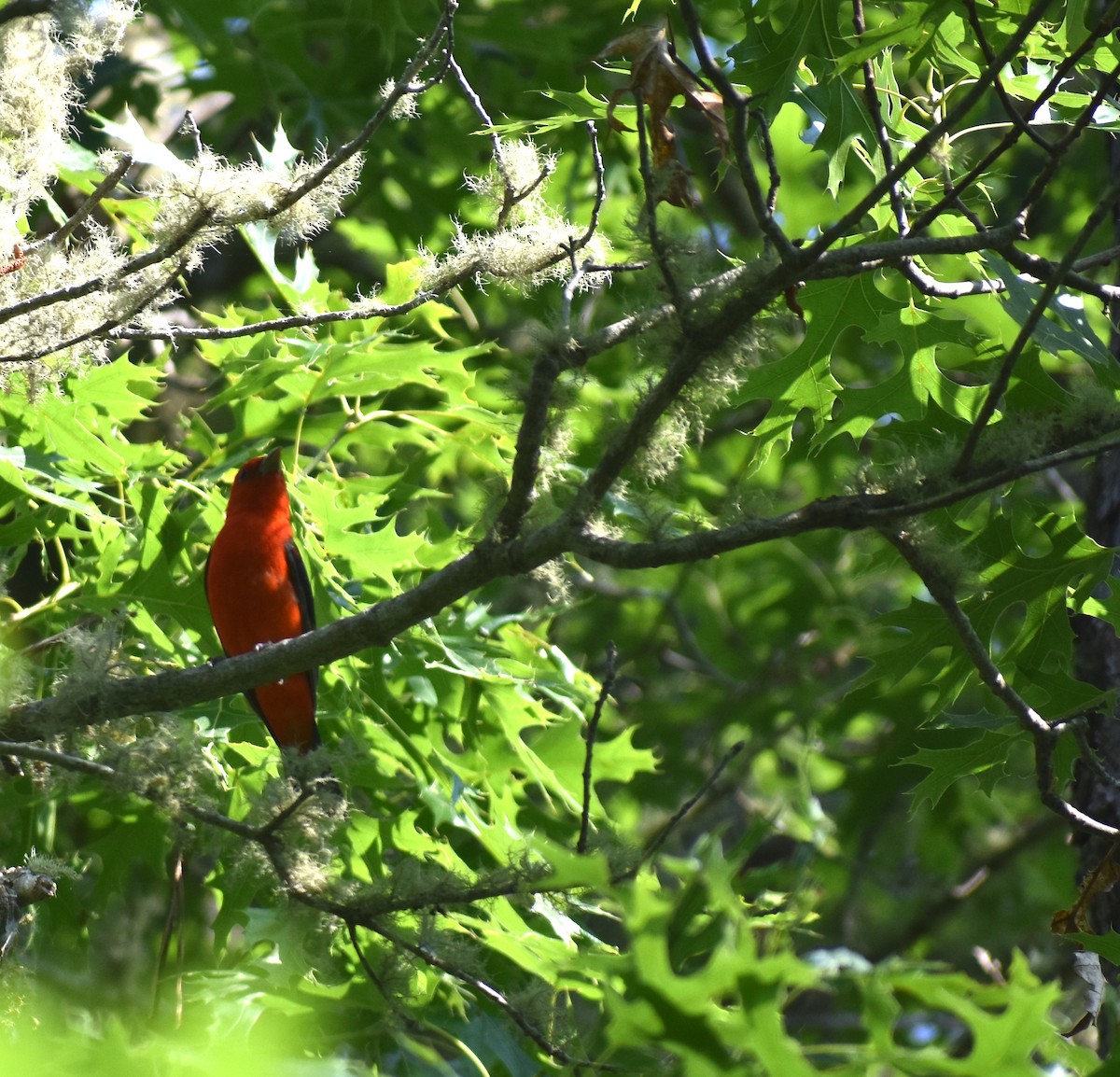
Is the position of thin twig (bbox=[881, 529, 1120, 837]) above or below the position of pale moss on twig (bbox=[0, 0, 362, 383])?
below

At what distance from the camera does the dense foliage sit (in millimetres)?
2268

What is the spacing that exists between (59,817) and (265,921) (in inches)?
87.6

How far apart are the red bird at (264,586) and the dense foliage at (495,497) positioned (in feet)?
0.55

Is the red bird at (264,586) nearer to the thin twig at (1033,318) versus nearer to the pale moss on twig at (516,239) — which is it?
the pale moss on twig at (516,239)

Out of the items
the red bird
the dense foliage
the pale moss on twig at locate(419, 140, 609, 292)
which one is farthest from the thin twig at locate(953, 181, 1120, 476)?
the red bird

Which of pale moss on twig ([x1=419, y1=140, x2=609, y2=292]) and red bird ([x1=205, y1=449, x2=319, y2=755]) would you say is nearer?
pale moss on twig ([x1=419, y1=140, x2=609, y2=292])

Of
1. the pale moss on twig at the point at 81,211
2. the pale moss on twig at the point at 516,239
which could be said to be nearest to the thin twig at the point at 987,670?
the pale moss on twig at the point at 516,239

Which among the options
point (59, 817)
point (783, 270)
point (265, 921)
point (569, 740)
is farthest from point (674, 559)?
point (59, 817)

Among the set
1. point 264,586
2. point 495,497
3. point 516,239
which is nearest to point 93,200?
point 516,239

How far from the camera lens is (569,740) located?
164 inches

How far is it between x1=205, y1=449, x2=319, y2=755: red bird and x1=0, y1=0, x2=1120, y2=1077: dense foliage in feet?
0.55

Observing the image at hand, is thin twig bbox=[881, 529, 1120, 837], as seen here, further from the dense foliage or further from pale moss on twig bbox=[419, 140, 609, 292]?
pale moss on twig bbox=[419, 140, 609, 292]

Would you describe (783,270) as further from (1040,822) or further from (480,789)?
(1040,822)

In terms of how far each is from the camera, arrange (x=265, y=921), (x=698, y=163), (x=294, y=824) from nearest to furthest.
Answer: (x=294, y=824), (x=265, y=921), (x=698, y=163)
